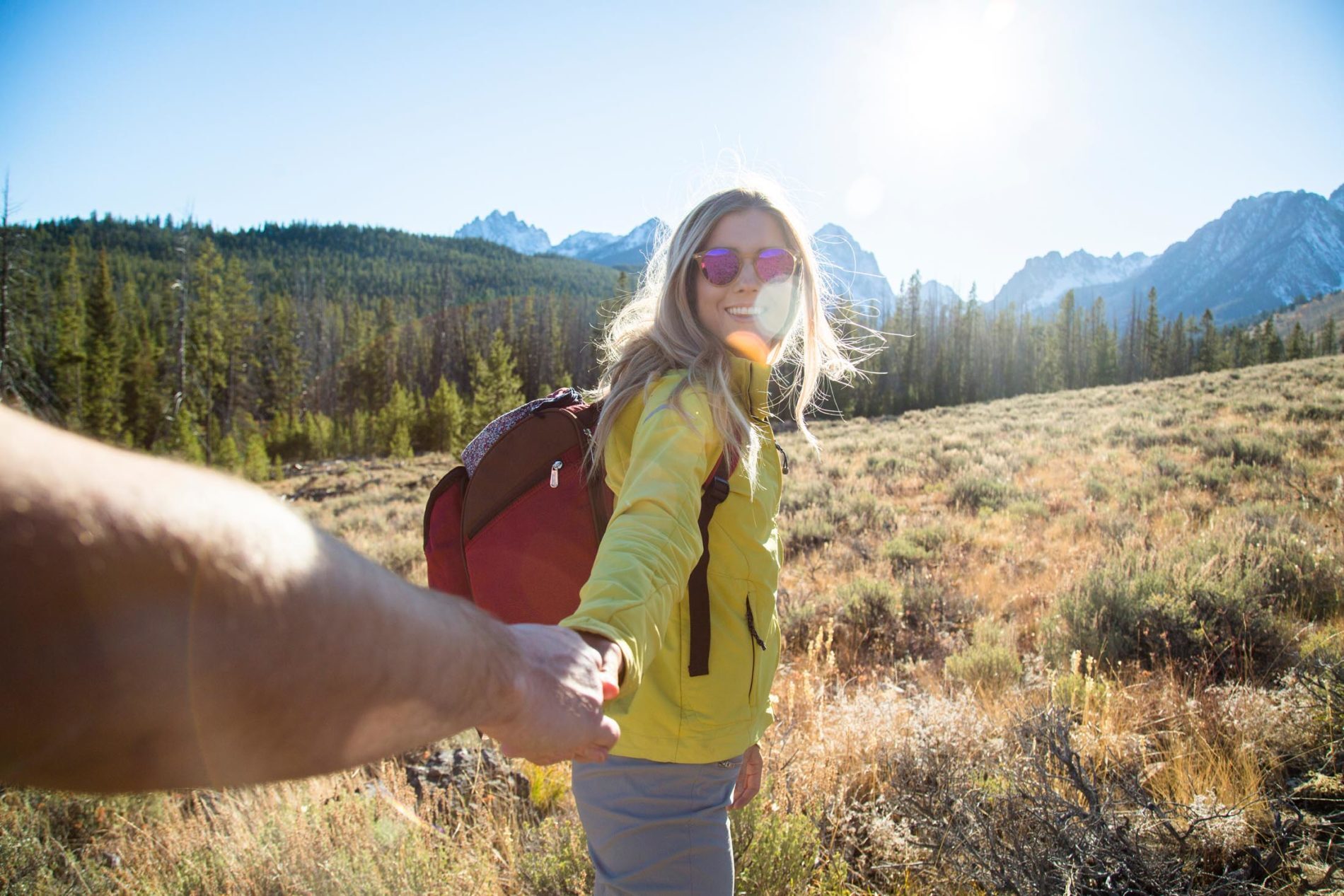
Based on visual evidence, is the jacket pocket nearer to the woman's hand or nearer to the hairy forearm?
the woman's hand

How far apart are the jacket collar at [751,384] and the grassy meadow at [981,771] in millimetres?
1699

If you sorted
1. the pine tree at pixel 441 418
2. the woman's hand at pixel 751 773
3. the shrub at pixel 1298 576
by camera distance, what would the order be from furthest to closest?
the pine tree at pixel 441 418 < the shrub at pixel 1298 576 < the woman's hand at pixel 751 773

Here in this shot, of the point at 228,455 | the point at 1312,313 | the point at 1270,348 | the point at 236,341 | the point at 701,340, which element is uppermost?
the point at 1312,313

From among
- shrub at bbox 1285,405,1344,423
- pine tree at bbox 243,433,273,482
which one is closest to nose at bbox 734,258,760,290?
shrub at bbox 1285,405,1344,423

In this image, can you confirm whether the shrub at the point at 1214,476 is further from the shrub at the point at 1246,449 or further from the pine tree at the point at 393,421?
the pine tree at the point at 393,421

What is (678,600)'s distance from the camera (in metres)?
1.28

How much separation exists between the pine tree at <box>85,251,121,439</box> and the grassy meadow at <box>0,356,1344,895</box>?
49.2 m

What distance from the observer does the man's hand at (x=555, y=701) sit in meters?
0.79

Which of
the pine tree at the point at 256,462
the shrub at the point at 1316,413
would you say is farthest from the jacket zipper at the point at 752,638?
the pine tree at the point at 256,462

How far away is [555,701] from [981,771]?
8.86 feet

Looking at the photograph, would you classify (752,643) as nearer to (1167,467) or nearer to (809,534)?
(809,534)

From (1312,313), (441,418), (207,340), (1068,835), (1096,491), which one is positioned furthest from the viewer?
(1312,313)

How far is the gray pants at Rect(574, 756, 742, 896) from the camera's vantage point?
1.38m

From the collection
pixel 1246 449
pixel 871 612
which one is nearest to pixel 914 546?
pixel 871 612
